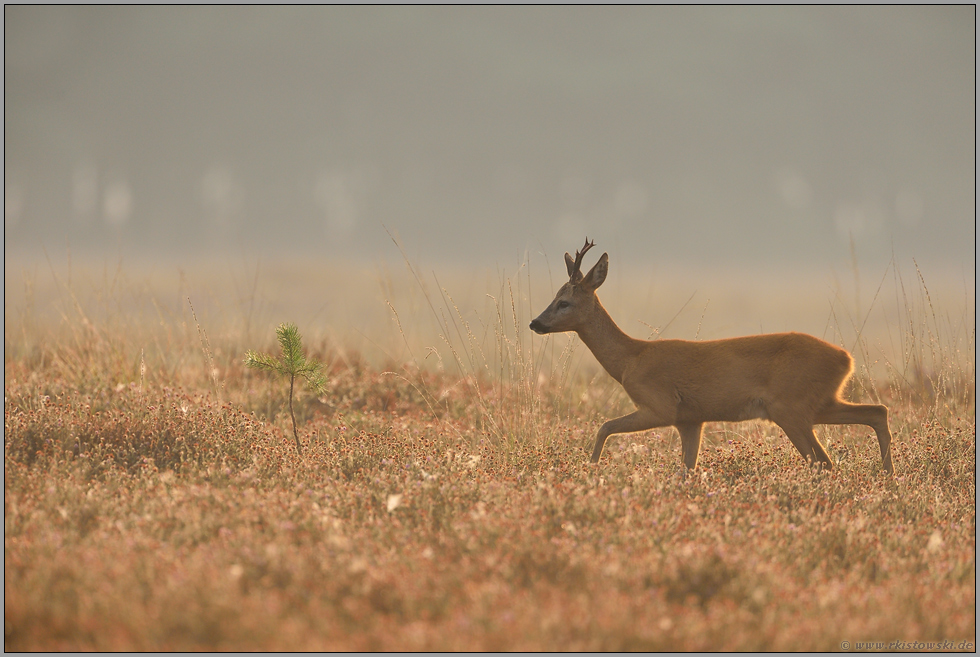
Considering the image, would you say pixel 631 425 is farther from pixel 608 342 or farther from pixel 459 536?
pixel 459 536

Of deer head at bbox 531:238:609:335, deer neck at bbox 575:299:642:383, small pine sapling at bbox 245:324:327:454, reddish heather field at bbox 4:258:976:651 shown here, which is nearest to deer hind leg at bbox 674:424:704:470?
reddish heather field at bbox 4:258:976:651

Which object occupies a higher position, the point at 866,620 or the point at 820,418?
the point at 820,418

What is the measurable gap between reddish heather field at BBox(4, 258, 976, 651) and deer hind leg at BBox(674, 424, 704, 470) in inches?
5.3

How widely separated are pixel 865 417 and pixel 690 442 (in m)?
1.62

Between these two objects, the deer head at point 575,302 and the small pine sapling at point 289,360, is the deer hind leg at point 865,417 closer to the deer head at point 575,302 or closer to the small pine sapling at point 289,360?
the deer head at point 575,302

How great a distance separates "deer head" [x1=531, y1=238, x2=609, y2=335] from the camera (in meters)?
7.70

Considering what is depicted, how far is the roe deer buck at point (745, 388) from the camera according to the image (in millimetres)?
6961

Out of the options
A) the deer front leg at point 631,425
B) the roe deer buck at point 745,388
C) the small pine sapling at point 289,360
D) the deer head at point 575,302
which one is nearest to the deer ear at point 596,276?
the deer head at point 575,302

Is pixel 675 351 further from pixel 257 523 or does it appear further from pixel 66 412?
pixel 66 412

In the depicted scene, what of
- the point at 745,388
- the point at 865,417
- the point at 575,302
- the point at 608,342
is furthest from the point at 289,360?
the point at 865,417

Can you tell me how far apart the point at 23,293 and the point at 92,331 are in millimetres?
1277

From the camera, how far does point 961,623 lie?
161 inches

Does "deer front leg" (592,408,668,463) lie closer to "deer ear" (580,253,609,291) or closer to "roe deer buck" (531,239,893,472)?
"roe deer buck" (531,239,893,472)

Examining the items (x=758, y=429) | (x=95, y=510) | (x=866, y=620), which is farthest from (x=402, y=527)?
(x=758, y=429)
